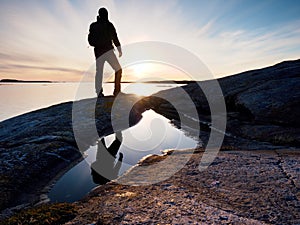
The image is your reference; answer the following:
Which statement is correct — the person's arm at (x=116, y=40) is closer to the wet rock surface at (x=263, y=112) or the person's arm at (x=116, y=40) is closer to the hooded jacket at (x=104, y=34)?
the hooded jacket at (x=104, y=34)

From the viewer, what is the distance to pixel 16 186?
500cm

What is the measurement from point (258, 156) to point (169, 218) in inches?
156

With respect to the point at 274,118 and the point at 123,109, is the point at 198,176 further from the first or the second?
the point at 123,109

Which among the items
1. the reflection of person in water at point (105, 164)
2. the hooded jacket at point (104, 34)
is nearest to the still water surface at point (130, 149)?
the reflection of person in water at point (105, 164)

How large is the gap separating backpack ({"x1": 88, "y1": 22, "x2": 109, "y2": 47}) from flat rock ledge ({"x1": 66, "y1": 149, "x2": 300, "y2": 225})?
9.94 m

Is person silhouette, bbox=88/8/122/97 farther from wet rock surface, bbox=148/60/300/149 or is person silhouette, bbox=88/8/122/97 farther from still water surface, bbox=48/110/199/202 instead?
wet rock surface, bbox=148/60/300/149

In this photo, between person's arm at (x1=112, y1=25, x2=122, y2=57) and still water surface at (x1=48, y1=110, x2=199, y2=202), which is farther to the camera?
person's arm at (x1=112, y1=25, x2=122, y2=57)

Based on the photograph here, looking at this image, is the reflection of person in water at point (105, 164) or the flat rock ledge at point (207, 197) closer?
the flat rock ledge at point (207, 197)

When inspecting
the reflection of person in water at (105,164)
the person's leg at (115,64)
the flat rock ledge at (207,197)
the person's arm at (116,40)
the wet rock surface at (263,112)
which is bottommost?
the reflection of person in water at (105,164)

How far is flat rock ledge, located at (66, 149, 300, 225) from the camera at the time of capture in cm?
325

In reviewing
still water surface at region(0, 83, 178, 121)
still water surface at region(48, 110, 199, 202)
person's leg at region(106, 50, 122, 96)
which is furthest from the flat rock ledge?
still water surface at region(0, 83, 178, 121)

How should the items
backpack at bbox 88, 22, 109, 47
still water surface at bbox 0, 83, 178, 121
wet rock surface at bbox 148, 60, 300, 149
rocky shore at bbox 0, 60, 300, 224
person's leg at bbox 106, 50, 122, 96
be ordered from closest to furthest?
rocky shore at bbox 0, 60, 300, 224 < wet rock surface at bbox 148, 60, 300, 149 < backpack at bbox 88, 22, 109, 47 < person's leg at bbox 106, 50, 122, 96 < still water surface at bbox 0, 83, 178, 121

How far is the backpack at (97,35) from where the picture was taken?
41.9 ft

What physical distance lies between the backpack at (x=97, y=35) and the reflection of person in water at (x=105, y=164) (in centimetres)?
732
